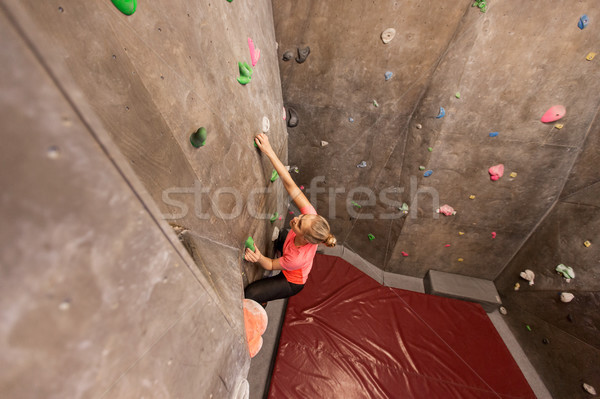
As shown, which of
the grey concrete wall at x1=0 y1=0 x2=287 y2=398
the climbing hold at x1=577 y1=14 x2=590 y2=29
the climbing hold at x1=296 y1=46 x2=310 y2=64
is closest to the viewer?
the grey concrete wall at x1=0 y1=0 x2=287 y2=398

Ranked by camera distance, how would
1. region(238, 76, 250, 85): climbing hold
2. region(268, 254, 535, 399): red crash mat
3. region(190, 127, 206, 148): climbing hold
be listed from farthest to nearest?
region(268, 254, 535, 399): red crash mat
region(238, 76, 250, 85): climbing hold
region(190, 127, 206, 148): climbing hold

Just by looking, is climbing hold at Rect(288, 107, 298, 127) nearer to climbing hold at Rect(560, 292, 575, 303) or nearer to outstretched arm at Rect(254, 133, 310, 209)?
outstretched arm at Rect(254, 133, 310, 209)

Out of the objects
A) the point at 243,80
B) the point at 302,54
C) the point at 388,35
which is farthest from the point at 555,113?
the point at 243,80

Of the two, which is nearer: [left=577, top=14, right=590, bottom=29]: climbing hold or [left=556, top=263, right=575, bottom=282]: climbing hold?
[left=577, top=14, right=590, bottom=29]: climbing hold

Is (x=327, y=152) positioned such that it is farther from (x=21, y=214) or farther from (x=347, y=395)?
(x=21, y=214)

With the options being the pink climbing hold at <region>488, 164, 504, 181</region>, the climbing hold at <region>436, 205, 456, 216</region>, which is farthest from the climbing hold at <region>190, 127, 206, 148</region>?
the pink climbing hold at <region>488, 164, 504, 181</region>

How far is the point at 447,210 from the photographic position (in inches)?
120

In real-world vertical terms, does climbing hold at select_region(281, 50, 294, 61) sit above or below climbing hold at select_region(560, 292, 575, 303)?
above

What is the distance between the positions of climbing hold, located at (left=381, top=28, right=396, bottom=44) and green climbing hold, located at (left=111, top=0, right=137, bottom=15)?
2258 mm

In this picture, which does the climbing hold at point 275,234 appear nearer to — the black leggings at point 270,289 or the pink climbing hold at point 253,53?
the black leggings at point 270,289

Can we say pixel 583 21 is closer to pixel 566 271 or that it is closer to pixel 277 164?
pixel 566 271

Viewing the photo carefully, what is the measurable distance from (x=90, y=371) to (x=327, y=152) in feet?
9.66

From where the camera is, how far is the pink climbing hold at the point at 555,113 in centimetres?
232

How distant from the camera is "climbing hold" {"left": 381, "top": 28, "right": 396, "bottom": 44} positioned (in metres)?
2.26
